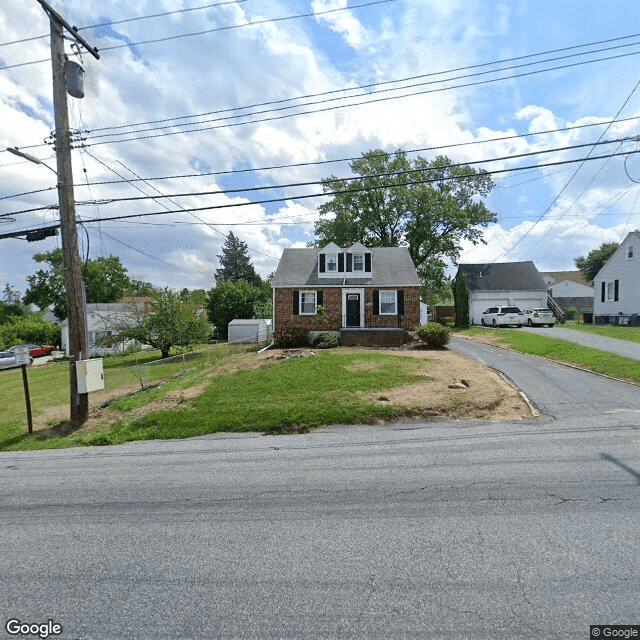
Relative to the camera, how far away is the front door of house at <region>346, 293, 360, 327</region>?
24.3 m

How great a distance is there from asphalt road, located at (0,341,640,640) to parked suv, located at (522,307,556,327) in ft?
82.7

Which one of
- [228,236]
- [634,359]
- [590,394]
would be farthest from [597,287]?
[228,236]

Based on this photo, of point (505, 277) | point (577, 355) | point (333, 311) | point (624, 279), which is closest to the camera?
point (577, 355)

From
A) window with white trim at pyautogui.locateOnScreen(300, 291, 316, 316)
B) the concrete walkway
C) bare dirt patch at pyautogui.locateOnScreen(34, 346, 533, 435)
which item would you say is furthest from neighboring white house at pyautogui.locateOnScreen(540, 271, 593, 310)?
bare dirt patch at pyautogui.locateOnScreen(34, 346, 533, 435)

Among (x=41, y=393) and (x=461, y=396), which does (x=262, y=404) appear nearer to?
(x=461, y=396)

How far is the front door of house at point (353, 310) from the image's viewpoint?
79.7 ft

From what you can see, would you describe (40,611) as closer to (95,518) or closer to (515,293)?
(95,518)

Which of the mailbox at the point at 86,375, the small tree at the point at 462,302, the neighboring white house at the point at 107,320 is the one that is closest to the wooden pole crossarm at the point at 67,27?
the mailbox at the point at 86,375

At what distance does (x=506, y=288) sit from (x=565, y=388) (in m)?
29.6

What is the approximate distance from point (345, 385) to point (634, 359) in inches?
408

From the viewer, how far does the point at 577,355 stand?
51.0 ft

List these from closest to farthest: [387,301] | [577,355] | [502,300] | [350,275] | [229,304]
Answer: [577,355]
[387,301]
[350,275]
[502,300]
[229,304]

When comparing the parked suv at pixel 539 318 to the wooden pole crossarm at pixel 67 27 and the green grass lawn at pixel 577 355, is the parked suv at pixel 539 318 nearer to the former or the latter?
the green grass lawn at pixel 577 355

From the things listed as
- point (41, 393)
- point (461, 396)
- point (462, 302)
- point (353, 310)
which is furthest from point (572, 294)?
point (41, 393)
